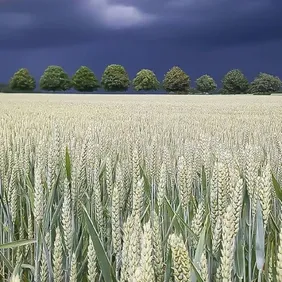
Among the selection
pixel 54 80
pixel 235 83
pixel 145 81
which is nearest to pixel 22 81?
pixel 54 80

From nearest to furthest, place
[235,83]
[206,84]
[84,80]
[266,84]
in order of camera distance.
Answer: [266,84] → [235,83] → [84,80] → [206,84]

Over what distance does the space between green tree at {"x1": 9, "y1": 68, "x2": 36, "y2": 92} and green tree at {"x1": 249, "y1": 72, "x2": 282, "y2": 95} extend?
86.0ft

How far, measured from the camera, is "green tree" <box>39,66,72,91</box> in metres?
53.8

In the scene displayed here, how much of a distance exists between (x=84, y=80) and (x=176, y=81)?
1092 centimetres

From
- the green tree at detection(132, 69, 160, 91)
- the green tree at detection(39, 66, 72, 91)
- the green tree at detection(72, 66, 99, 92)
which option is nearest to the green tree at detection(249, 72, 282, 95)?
the green tree at detection(132, 69, 160, 91)

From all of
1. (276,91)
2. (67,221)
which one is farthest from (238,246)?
(276,91)

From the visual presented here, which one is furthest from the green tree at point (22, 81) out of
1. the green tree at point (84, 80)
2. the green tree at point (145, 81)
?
the green tree at point (145, 81)

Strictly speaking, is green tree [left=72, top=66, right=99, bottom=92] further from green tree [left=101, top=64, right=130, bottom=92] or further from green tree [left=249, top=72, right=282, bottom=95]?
green tree [left=249, top=72, right=282, bottom=95]

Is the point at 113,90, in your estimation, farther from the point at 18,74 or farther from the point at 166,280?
the point at 166,280

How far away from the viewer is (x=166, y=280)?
0.79 metres

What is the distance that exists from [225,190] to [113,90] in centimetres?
5454

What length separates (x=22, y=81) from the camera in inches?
2160

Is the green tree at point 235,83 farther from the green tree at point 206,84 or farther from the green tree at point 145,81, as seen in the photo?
the green tree at point 145,81

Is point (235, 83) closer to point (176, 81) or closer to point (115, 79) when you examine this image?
point (176, 81)
